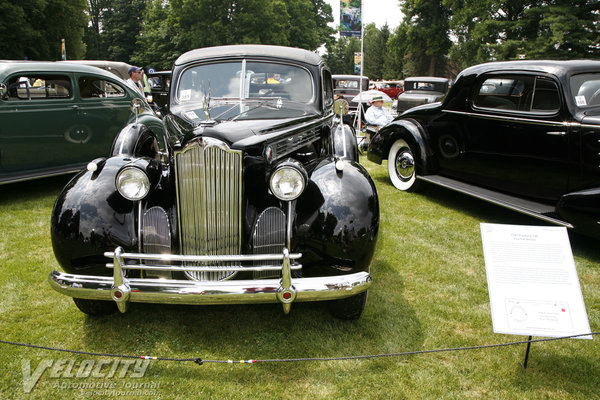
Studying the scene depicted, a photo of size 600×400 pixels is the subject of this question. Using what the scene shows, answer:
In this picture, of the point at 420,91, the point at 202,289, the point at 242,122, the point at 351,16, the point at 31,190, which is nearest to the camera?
the point at 202,289

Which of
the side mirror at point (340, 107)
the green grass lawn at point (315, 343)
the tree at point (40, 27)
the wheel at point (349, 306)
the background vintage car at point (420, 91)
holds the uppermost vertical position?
the tree at point (40, 27)

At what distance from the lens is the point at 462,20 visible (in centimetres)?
3259

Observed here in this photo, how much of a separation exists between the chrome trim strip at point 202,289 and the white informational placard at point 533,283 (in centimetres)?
87

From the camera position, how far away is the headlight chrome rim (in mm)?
2645

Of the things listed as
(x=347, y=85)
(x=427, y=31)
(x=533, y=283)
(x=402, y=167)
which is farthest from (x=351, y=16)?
(x=427, y=31)

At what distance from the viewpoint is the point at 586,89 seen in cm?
432

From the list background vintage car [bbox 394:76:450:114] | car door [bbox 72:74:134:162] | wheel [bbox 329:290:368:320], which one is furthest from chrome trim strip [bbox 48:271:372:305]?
background vintage car [bbox 394:76:450:114]

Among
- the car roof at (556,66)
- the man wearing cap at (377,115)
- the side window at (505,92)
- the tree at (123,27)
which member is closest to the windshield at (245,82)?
the side window at (505,92)

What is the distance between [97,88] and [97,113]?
0.44 meters

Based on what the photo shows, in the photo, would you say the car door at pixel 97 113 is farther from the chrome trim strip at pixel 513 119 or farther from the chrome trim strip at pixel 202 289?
the chrome trim strip at pixel 513 119

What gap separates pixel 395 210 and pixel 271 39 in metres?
36.4

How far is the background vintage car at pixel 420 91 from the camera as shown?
50.5 feet

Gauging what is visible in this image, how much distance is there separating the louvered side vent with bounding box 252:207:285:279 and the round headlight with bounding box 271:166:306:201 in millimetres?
175

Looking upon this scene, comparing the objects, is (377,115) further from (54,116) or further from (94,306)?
(94,306)
